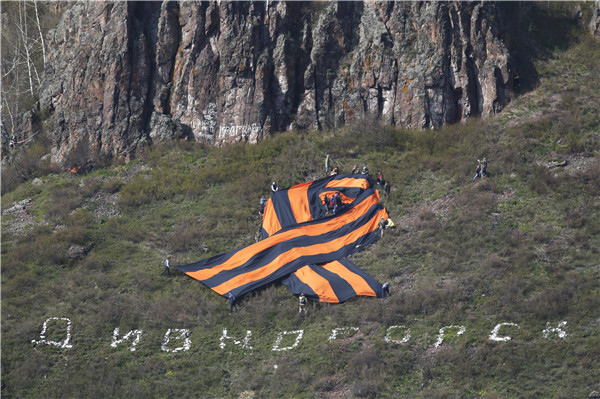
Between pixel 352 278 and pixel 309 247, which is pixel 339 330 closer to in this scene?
pixel 352 278

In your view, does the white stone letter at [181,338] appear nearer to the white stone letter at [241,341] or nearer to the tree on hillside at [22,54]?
the white stone letter at [241,341]

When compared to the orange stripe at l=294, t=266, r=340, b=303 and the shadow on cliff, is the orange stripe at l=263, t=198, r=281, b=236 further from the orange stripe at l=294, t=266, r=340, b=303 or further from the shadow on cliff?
the shadow on cliff

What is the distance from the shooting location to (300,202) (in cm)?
3547

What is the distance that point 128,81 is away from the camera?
142 ft

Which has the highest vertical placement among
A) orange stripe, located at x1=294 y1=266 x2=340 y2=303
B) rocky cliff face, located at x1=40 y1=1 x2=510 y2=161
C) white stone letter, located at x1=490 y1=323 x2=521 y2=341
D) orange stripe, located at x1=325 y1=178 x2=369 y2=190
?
rocky cliff face, located at x1=40 y1=1 x2=510 y2=161

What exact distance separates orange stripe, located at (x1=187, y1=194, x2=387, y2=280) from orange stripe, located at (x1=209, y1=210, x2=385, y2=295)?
17.8 inches

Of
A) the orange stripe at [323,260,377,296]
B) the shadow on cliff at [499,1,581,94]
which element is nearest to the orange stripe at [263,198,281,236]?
the orange stripe at [323,260,377,296]

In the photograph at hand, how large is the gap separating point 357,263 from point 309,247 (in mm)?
2589

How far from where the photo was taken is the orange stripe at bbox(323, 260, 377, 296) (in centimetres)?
2894

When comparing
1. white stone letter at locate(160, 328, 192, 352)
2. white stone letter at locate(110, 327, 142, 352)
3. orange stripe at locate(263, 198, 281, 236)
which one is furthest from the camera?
orange stripe at locate(263, 198, 281, 236)

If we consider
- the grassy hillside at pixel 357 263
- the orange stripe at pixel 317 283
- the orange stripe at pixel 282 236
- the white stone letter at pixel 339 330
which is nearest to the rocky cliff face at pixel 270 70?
the grassy hillside at pixel 357 263

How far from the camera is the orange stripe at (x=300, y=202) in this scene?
114 ft

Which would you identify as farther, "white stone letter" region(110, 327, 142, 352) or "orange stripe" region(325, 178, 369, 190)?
"orange stripe" region(325, 178, 369, 190)

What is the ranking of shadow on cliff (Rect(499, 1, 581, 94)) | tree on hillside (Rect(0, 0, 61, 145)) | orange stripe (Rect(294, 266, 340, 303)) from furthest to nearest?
1. tree on hillside (Rect(0, 0, 61, 145))
2. shadow on cliff (Rect(499, 1, 581, 94))
3. orange stripe (Rect(294, 266, 340, 303))
